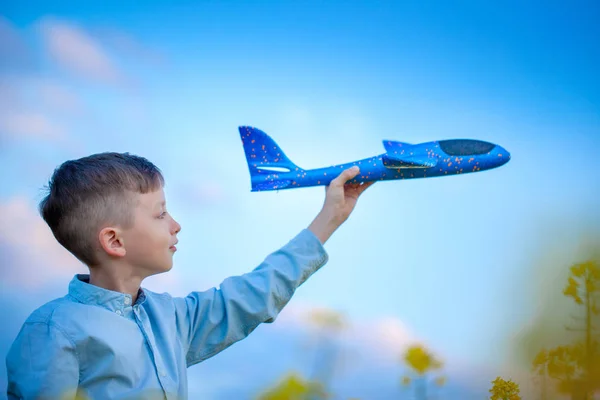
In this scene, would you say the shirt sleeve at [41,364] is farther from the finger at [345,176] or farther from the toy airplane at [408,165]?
the toy airplane at [408,165]

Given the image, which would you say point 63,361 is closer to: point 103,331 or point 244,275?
point 103,331

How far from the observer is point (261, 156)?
2.44 metres

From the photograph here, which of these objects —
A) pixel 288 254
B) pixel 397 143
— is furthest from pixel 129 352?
pixel 397 143

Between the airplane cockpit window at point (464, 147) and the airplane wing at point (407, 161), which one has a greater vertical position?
the airplane cockpit window at point (464, 147)

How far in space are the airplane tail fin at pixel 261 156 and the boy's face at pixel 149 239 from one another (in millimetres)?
765

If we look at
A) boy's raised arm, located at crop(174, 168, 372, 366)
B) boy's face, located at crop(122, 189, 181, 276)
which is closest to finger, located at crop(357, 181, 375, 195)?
boy's raised arm, located at crop(174, 168, 372, 366)

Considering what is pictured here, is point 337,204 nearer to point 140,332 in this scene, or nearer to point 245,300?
point 245,300

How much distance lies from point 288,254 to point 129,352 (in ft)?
1.72

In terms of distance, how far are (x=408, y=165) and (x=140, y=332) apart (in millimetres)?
1089

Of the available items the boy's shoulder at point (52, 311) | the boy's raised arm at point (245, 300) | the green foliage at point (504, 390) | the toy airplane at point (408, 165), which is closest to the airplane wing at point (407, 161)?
the toy airplane at point (408, 165)

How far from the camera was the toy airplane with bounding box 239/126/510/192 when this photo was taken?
210 cm

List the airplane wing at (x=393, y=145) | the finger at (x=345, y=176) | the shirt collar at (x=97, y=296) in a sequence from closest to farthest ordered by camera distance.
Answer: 1. the shirt collar at (x=97, y=296)
2. the finger at (x=345, y=176)
3. the airplane wing at (x=393, y=145)

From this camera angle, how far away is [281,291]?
1719 millimetres

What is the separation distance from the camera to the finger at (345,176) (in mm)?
1933
